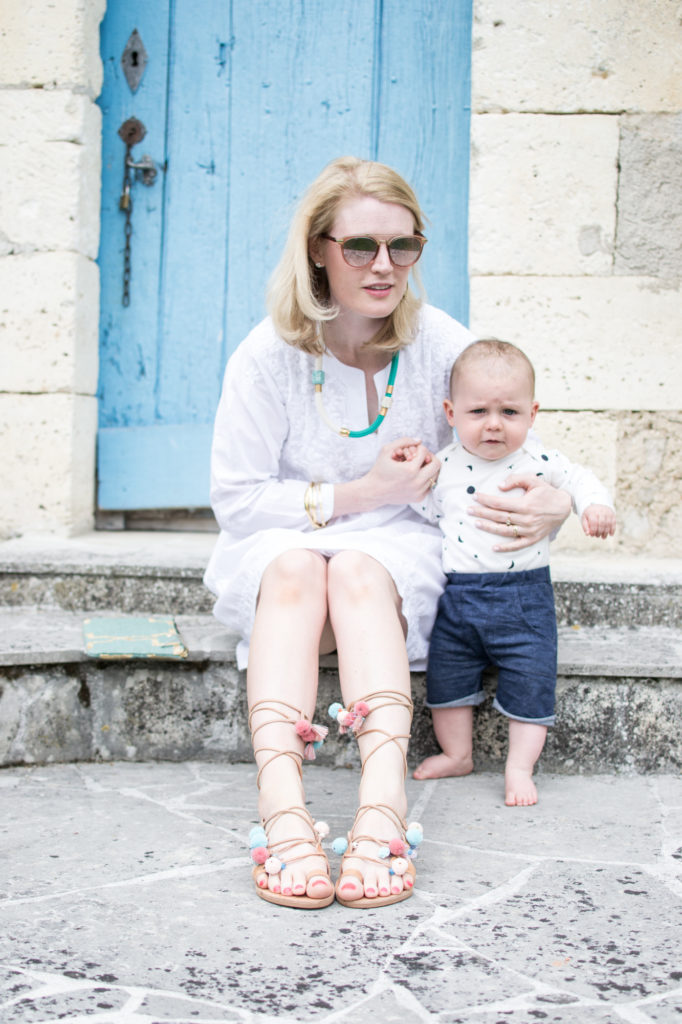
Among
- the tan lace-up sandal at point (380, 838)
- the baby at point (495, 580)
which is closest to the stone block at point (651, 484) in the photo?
the baby at point (495, 580)

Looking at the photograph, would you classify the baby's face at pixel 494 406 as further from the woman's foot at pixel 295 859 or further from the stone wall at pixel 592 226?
the stone wall at pixel 592 226

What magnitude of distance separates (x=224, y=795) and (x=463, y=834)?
1.81 ft

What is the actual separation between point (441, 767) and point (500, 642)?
34 centimetres

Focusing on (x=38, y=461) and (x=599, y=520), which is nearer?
(x=599, y=520)

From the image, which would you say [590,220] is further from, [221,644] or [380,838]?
[380,838]

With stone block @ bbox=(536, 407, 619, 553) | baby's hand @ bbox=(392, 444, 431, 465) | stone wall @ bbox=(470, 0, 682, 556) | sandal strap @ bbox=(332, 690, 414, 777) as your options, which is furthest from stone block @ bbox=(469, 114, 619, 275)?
sandal strap @ bbox=(332, 690, 414, 777)

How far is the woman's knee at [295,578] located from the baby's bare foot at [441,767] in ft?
1.74

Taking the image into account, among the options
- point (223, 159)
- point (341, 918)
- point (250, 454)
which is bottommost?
point (341, 918)

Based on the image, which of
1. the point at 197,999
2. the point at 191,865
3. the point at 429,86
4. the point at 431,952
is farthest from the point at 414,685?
the point at 429,86

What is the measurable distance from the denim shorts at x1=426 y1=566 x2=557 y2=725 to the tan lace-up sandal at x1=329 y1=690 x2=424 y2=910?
1.11 feet

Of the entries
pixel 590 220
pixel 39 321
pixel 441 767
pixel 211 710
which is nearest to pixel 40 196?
pixel 39 321

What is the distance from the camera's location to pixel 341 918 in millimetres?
1606

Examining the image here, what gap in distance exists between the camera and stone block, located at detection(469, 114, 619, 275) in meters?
3.16

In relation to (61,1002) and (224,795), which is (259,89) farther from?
(61,1002)
